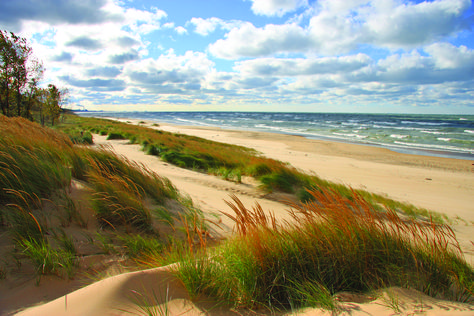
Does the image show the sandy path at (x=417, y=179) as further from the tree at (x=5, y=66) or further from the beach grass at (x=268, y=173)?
the tree at (x=5, y=66)

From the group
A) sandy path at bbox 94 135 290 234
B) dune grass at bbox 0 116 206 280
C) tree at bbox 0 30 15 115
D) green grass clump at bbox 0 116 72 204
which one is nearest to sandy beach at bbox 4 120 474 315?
sandy path at bbox 94 135 290 234

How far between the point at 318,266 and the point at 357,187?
7942 millimetres

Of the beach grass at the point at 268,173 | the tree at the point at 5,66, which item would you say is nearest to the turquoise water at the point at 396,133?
the beach grass at the point at 268,173

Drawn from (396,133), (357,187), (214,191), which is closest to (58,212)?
(214,191)

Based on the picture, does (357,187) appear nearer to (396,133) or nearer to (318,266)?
(318,266)

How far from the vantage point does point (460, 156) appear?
18922 millimetres

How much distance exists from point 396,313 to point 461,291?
2.73 feet

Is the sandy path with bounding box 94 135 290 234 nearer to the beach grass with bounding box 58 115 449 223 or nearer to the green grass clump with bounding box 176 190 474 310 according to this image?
the beach grass with bounding box 58 115 449 223

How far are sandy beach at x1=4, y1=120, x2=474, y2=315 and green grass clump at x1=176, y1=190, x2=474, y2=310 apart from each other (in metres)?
0.17

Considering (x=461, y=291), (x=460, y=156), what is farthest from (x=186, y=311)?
(x=460, y=156)

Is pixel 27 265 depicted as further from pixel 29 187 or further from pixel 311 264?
pixel 311 264

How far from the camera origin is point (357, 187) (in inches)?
367

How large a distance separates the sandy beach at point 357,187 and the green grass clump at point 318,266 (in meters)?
0.17

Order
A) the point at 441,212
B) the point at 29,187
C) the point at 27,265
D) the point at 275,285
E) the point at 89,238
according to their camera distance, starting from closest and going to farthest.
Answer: the point at 275,285 < the point at 27,265 < the point at 89,238 < the point at 29,187 < the point at 441,212
